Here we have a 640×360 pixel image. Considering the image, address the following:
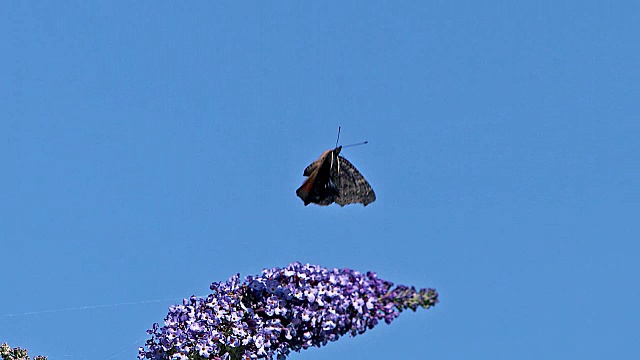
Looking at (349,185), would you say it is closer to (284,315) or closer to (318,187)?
(318,187)

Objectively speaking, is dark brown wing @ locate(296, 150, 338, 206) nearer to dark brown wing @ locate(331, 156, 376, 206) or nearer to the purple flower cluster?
dark brown wing @ locate(331, 156, 376, 206)

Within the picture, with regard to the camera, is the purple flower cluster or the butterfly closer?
the purple flower cluster

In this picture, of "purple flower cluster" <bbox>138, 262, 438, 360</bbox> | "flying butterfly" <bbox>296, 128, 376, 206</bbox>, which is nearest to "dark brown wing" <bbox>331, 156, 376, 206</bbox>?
"flying butterfly" <bbox>296, 128, 376, 206</bbox>

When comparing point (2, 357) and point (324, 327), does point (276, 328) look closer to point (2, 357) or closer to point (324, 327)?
point (324, 327)

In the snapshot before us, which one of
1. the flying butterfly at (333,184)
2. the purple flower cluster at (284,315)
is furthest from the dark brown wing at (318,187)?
the purple flower cluster at (284,315)

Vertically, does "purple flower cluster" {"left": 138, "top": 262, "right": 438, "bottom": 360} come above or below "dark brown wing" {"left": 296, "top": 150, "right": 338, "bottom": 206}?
below

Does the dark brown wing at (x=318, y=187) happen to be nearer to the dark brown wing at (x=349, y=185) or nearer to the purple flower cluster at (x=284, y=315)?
the dark brown wing at (x=349, y=185)

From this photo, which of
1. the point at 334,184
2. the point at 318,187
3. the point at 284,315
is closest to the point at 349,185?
the point at 334,184
